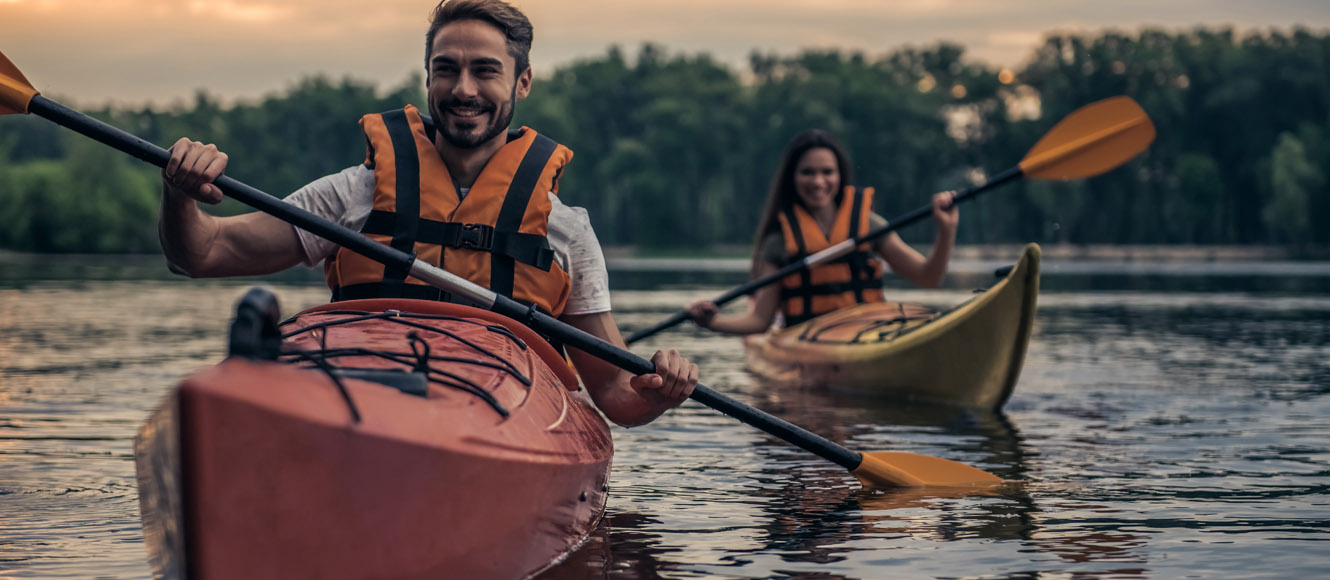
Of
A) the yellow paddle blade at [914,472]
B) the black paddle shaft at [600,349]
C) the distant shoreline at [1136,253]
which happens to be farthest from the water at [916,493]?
the distant shoreline at [1136,253]

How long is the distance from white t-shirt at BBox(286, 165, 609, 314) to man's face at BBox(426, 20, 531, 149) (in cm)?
28

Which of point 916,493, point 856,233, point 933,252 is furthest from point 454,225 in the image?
point 856,233

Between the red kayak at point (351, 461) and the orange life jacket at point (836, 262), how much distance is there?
565cm

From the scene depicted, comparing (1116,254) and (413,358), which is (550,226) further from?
(1116,254)

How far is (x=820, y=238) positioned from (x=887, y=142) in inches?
2352

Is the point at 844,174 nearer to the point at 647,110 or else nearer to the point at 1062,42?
the point at 1062,42

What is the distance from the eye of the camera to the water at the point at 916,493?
442 cm

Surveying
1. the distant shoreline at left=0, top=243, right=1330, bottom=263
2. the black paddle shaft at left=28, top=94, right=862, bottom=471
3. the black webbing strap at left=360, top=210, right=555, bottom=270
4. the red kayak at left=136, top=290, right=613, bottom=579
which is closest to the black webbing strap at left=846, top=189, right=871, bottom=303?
the black paddle shaft at left=28, top=94, right=862, bottom=471

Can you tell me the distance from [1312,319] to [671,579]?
581 inches

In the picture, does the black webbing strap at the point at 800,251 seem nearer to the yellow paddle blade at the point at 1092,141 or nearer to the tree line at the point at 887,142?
the yellow paddle blade at the point at 1092,141

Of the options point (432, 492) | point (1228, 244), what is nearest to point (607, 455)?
point (432, 492)

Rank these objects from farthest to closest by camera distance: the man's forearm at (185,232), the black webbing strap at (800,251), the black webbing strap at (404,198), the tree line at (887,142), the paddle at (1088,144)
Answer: the tree line at (887,142) < the black webbing strap at (800,251) < the paddle at (1088,144) < the black webbing strap at (404,198) < the man's forearm at (185,232)

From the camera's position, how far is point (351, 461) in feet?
9.10

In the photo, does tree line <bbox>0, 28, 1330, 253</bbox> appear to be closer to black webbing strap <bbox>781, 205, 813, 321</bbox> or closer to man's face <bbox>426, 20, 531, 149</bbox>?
black webbing strap <bbox>781, 205, 813, 321</bbox>
